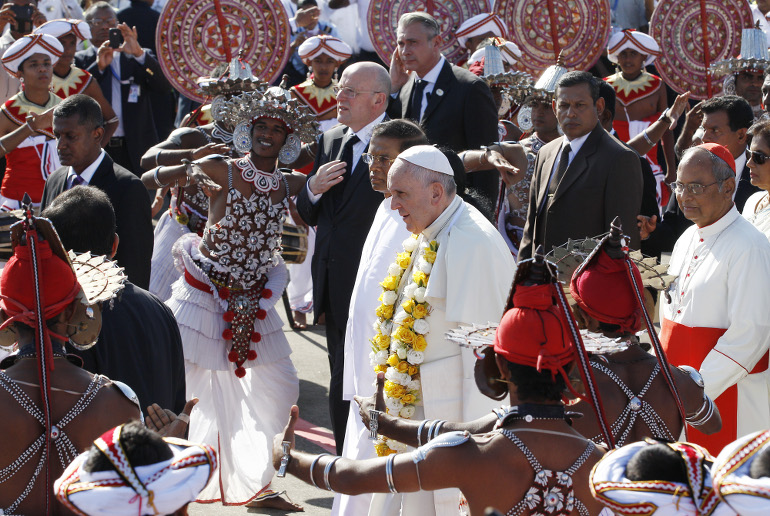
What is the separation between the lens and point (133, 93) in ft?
37.2

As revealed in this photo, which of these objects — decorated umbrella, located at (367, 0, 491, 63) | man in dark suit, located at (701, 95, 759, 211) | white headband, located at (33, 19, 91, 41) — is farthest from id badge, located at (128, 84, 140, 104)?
man in dark suit, located at (701, 95, 759, 211)

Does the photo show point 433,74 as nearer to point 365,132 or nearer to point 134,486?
point 365,132

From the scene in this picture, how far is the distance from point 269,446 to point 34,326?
3.34 meters

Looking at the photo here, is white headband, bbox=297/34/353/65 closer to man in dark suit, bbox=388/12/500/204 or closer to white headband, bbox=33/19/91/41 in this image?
white headband, bbox=33/19/91/41

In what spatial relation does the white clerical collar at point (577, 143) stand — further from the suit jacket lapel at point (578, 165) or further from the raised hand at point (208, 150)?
the raised hand at point (208, 150)

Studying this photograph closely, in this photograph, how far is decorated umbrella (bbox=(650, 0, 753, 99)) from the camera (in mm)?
10000

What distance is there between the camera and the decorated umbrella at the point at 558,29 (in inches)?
396

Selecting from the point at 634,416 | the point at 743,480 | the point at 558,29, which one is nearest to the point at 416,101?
the point at 558,29

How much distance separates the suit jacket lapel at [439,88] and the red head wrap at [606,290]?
350 centimetres

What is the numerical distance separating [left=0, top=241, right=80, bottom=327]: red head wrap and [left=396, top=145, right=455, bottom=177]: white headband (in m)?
1.90

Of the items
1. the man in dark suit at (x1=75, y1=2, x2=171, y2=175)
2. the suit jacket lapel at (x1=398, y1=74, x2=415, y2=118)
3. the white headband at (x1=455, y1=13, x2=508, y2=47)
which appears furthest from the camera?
the man in dark suit at (x1=75, y1=2, x2=171, y2=175)

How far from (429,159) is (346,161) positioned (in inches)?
73.5

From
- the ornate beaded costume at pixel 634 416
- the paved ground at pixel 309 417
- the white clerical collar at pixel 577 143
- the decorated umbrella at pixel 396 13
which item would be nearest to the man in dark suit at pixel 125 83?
the paved ground at pixel 309 417

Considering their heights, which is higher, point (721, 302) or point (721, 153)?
point (721, 153)
